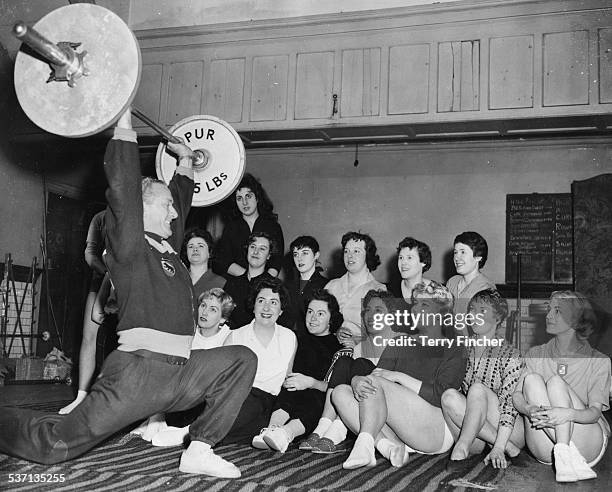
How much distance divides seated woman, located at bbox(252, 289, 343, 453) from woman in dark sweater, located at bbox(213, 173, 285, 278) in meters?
1.17

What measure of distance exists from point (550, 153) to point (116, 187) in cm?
475

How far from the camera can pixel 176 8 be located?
5.88 metres

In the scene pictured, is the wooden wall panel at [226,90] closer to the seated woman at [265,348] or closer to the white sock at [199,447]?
the seated woman at [265,348]

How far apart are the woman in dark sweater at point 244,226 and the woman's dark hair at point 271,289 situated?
0.99 metres

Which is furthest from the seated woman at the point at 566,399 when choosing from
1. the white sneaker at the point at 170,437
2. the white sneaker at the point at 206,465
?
the white sneaker at the point at 170,437

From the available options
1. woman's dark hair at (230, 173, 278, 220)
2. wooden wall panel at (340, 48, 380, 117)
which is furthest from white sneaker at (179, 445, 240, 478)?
wooden wall panel at (340, 48, 380, 117)

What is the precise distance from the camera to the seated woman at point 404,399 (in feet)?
9.50

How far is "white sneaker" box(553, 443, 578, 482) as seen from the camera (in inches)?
104

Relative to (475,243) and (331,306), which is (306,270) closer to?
(331,306)

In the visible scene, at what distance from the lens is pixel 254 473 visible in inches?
104

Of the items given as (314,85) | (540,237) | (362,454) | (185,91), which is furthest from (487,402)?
(185,91)

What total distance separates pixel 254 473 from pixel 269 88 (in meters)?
3.72

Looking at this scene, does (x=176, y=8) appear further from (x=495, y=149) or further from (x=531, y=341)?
(x=531, y=341)

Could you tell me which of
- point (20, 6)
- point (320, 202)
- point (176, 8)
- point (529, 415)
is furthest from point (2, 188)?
point (529, 415)
